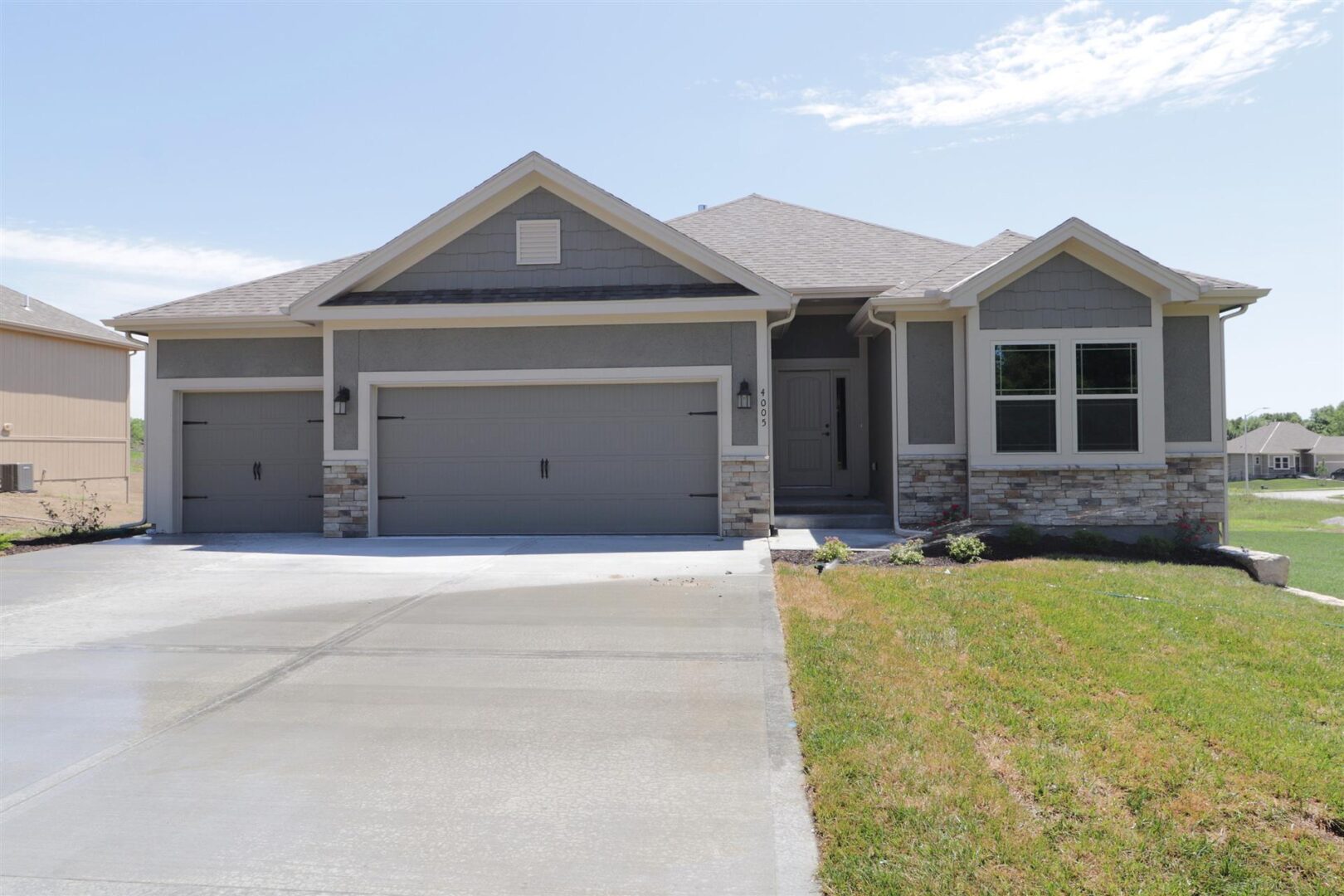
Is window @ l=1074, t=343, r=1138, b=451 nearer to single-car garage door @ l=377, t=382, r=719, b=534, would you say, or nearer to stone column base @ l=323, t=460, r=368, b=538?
single-car garage door @ l=377, t=382, r=719, b=534

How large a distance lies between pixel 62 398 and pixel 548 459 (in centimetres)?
1565

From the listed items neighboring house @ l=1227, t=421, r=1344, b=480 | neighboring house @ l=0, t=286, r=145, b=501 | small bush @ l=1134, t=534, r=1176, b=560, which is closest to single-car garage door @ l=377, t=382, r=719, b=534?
small bush @ l=1134, t=534, r=1176, b=560

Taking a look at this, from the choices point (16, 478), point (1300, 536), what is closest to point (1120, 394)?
point (1300, 536)

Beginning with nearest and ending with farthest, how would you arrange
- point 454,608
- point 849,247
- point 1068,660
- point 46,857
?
point 46,857 < point 1068,660 < point 454,608 < point 849,247

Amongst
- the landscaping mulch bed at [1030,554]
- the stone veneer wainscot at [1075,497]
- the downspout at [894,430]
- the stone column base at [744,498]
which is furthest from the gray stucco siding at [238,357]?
the stone veneer wainscot at [1075,497]

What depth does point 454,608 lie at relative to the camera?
7.40 meters

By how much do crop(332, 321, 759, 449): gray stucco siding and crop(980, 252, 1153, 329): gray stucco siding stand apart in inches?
126

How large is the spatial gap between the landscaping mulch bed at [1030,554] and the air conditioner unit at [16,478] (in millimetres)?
17032

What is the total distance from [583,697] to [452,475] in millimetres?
7789

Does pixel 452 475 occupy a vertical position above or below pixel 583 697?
above

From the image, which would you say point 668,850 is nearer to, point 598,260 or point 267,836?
point 267,836

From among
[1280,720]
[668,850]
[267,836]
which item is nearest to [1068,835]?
[668,850]

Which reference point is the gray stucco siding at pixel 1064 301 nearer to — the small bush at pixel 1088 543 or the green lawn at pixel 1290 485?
the small bush at pixel 1088 543

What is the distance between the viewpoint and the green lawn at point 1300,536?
12.0 meters
